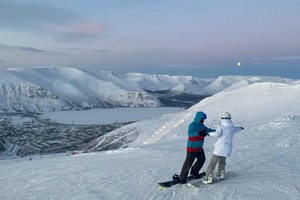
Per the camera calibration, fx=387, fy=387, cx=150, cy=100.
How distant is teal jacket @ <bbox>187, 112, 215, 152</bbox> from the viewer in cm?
991

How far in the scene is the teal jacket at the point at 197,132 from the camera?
991cm

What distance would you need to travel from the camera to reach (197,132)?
32.5ft

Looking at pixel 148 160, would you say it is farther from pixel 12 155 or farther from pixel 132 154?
pixel 12 155

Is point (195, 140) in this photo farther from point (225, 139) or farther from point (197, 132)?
point (225, 139)

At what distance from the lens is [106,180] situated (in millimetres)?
11914

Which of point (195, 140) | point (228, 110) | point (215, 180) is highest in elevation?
point (195, 140)

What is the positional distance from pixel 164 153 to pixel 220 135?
7.06 meters

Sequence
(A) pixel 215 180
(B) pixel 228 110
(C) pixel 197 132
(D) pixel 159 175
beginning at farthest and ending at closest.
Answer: (B) pixel 228 110 → (D) pixel 159 175 → (A) pixel 215 180 → (C) pixel 197 132

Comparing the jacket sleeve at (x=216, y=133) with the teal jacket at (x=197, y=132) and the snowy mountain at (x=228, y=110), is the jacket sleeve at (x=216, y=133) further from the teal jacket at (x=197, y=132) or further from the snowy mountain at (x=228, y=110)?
the snowy mountain at (x=228, y=110)

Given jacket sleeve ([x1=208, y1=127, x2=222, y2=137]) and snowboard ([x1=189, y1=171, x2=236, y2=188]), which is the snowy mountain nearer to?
snowboard ([x1=189, y1=171, x2=236, y2=188])

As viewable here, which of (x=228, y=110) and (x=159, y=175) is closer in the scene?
(x=159, y=175)

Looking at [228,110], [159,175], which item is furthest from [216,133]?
[228,110]

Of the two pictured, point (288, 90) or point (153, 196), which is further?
point (288, 90)

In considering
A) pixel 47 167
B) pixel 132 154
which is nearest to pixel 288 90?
pixel 132 154
